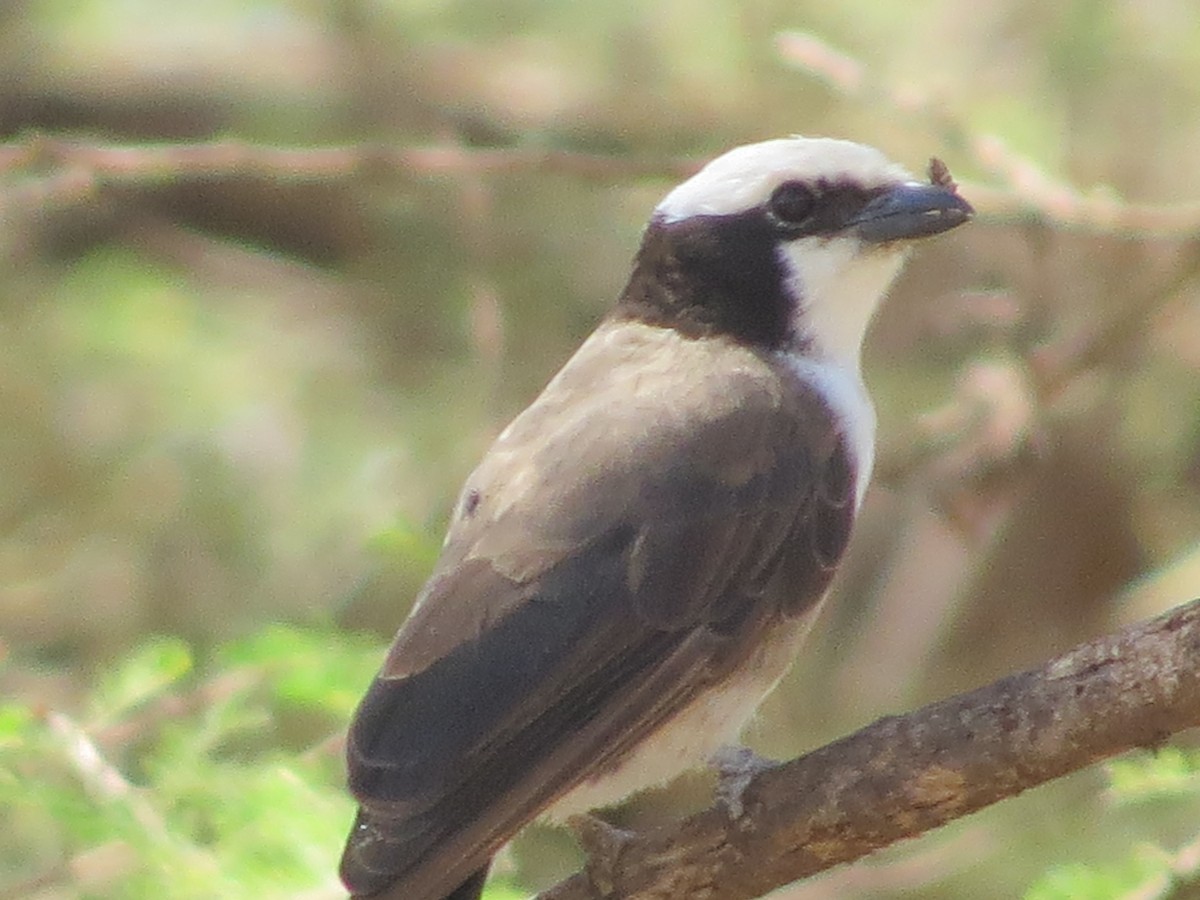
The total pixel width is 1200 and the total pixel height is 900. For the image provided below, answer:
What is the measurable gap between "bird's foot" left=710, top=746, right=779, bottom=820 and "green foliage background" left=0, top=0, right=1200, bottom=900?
1.25 m

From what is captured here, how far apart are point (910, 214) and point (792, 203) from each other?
Answer: 0.81ft

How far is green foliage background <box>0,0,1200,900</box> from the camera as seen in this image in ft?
19.2

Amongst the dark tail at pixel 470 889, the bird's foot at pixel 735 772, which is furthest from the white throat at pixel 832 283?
the dark tail at pixel 470 889

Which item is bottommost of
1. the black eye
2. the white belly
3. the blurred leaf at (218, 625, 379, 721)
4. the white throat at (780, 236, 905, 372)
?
the white belly

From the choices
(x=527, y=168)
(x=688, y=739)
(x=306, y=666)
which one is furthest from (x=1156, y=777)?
(x=527, y=168)

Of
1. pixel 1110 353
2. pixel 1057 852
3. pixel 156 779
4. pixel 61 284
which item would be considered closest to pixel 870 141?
pixel 1110 353

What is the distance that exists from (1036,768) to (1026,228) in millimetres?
2587

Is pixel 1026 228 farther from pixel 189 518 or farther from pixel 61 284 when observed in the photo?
pixel 61 284

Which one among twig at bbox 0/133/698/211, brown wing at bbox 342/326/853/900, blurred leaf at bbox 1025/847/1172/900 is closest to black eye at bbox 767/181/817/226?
brown wing at bbox 342/326/853/900

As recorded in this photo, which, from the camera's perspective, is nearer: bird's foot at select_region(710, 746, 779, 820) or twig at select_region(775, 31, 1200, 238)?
bird's foot at select_region(710, 746, 779, 820)

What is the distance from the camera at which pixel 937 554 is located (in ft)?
23.2

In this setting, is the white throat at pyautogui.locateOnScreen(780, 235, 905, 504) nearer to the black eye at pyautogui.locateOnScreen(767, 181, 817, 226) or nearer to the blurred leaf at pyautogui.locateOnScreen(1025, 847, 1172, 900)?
the black eye at pyautogui.locateOnScreen(767, 181, 817, 226)

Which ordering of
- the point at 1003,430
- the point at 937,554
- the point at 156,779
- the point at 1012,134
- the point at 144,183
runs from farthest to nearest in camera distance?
the point at 144,183 < the point at 937,554 < the point at 1012,134 < the point at 1003,430 < the point at 156,779

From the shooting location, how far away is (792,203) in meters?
4.50
